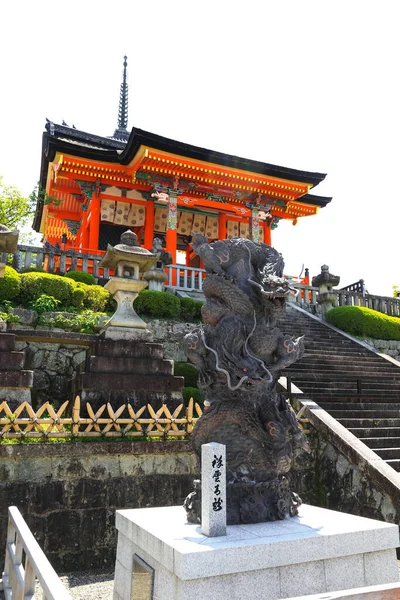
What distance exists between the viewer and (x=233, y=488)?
139 inches

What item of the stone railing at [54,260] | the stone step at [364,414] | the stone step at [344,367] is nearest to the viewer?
the stone step at [364,414]

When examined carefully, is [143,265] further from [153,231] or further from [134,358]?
[153,231]

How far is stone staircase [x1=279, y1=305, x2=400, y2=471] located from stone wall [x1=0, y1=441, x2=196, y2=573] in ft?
10.9

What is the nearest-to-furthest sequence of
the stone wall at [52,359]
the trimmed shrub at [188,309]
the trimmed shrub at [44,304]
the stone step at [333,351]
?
the stone wall at [52,359], the trimmed shrub at [44,304], the stone step at [333,351], the trimmed shrub at [188,309]

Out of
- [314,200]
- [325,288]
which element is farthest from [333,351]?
[314,200]

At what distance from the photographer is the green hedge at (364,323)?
1404 cm

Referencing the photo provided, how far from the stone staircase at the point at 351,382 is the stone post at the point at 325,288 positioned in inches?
39.8

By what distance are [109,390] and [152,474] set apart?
5.00 feet

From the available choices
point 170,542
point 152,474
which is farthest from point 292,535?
point 152,474

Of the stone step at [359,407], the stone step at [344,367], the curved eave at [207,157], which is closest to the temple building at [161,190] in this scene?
the curved eave at [207,157]

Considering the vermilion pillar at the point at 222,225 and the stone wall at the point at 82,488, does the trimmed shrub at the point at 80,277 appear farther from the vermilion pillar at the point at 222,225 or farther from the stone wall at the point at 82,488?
the vermilion pillar at the point at 222,225

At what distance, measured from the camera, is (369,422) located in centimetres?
774

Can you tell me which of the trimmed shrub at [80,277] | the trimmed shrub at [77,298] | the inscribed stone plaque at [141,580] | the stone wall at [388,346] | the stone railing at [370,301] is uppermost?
the stone railing at [370,301]

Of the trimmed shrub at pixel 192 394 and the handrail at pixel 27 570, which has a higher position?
the trimmed shrub at pixel 192 394
